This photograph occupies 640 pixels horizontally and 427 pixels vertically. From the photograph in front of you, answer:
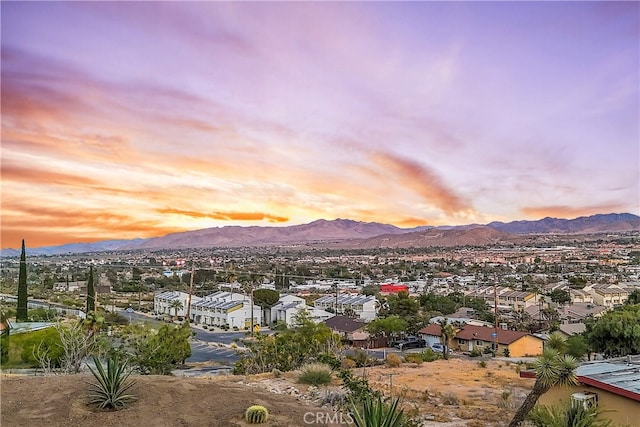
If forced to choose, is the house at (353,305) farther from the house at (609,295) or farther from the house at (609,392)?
the house at (609,392)

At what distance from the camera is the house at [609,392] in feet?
37.1

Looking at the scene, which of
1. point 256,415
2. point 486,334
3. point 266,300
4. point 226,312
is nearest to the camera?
point 256,415

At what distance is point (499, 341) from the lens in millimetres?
41250

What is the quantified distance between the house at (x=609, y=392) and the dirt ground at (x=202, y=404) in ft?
8.49

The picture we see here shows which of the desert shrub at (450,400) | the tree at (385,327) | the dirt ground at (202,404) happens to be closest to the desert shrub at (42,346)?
the dirt ground at (202,404)

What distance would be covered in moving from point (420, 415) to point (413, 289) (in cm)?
6849

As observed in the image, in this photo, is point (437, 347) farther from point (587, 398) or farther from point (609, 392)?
point (587, 398)

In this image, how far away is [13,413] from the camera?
11430 millimetres

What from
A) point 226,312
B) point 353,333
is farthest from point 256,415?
point 226,312

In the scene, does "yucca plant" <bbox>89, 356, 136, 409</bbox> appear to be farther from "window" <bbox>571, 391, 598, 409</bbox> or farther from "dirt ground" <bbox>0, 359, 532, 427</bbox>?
"window" <bbox>571, 391, 598, 409</bbox>

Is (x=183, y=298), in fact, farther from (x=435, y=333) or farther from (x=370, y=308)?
(x=435, y=333)

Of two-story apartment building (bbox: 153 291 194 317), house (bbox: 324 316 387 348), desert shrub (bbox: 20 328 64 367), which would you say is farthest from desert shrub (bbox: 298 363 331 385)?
two-story apartment building (bbox: 153 291 194 317)
